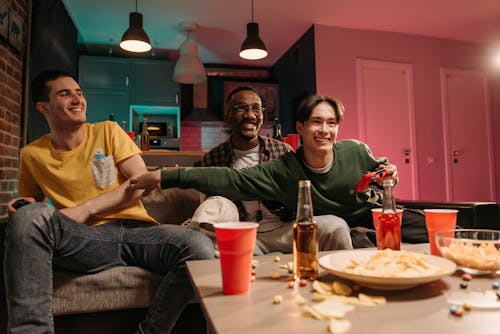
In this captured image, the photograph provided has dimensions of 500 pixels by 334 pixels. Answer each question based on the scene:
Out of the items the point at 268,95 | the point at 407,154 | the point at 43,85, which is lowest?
the point at 407,154

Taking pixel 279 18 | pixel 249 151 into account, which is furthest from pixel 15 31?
pixel 279 18

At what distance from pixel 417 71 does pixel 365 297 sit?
5038 millimetres

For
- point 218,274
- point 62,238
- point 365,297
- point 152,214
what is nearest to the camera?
point 365,297

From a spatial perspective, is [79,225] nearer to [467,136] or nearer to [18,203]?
[18,203]

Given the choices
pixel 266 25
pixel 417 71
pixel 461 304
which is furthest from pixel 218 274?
pixel 417 71

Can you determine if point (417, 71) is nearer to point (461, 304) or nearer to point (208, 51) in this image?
point (208, 51)

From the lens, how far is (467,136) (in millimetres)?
5258

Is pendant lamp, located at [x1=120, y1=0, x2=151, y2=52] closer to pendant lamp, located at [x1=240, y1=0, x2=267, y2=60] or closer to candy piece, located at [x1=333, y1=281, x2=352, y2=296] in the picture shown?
pendant lamp, located at [x1=240, y1=0, x2=267, y2=60]

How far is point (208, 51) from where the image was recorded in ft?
18.5

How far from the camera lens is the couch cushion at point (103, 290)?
1.31m

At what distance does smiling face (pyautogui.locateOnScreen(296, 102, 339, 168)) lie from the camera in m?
1.64

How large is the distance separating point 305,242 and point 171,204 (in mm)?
1213

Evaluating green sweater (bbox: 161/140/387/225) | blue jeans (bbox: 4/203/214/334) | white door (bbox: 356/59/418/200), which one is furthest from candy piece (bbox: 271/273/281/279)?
white door (bbox: 356/59/418/200)

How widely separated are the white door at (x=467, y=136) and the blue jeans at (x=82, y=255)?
479 centimetres
